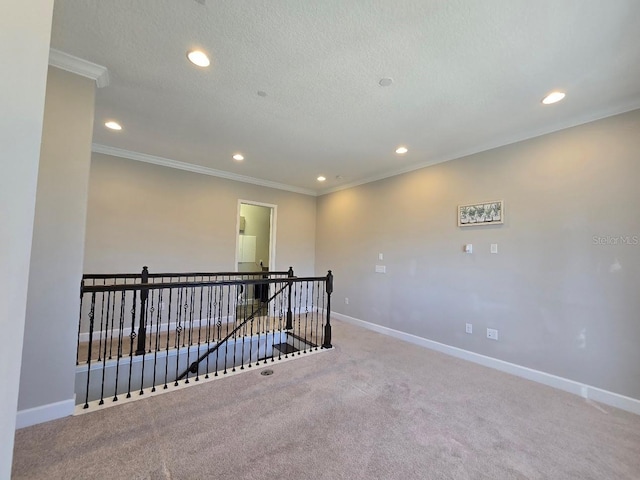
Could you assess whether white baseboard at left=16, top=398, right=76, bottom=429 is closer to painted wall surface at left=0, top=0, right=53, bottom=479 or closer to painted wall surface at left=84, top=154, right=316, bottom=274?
painted wall surface at left=0, top=0, right=53, bottom=479

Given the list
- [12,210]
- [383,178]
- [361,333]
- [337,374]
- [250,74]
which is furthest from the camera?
[383,178]

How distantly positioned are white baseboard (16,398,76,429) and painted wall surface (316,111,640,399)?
3941 mm

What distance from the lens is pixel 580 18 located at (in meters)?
1.62

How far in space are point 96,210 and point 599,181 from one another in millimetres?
Result: 6094

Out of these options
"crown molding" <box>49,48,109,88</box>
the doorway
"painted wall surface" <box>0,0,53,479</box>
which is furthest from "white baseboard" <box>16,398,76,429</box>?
the doorway

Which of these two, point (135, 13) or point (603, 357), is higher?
point (135, 13)

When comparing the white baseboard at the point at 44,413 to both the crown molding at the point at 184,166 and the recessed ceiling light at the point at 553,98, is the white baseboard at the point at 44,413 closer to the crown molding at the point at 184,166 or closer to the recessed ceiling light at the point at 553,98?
the crown molding at the point at 184,166

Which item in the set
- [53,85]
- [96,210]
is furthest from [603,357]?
[96,210]

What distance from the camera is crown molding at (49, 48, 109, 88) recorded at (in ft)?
6.77

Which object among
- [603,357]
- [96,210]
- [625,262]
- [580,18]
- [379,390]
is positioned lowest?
[379,390]

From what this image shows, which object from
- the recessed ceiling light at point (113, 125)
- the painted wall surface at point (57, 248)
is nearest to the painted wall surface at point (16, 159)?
the painted wall surface at point (57, 248)

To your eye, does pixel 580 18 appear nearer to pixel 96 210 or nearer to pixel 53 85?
pixel 53 85

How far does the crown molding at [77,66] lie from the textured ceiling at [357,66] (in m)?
0.08

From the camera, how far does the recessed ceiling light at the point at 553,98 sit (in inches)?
93.2
